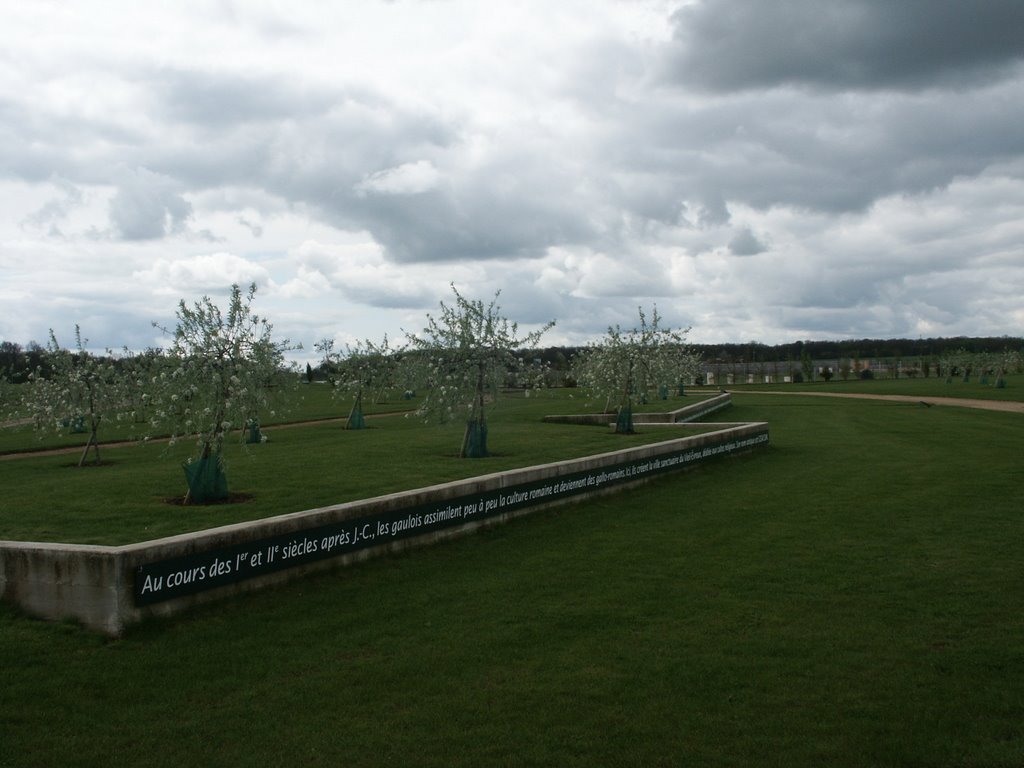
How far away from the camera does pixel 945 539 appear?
1246 centimetres

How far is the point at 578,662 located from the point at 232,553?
155 inches

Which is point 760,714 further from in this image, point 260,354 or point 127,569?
point 260,354

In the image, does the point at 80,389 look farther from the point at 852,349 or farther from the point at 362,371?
the point at 852,349

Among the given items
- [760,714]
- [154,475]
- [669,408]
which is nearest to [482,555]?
[760,714]

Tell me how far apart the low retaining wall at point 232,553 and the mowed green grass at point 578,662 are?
248 millimetres

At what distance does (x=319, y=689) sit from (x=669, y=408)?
35.5 meters

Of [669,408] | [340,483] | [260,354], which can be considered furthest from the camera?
[669,408]

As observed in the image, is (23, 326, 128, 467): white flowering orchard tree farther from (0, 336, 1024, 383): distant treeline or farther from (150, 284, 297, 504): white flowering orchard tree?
(0, 336, 1024, 383): distant treeline

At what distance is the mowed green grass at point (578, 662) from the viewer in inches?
238

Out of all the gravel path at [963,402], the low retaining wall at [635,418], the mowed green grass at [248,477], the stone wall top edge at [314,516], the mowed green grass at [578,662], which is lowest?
the gravel path at [963,402]

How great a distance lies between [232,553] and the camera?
9.46 metres

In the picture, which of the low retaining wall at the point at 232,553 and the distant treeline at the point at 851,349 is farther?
the distant treeline at the point at 851,349

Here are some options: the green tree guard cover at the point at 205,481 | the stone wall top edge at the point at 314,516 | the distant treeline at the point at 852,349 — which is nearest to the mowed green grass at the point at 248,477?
the green tree guard cover at the point at 205,481

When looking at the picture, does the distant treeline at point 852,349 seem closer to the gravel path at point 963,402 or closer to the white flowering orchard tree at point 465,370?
the gravel path at point 963,402
